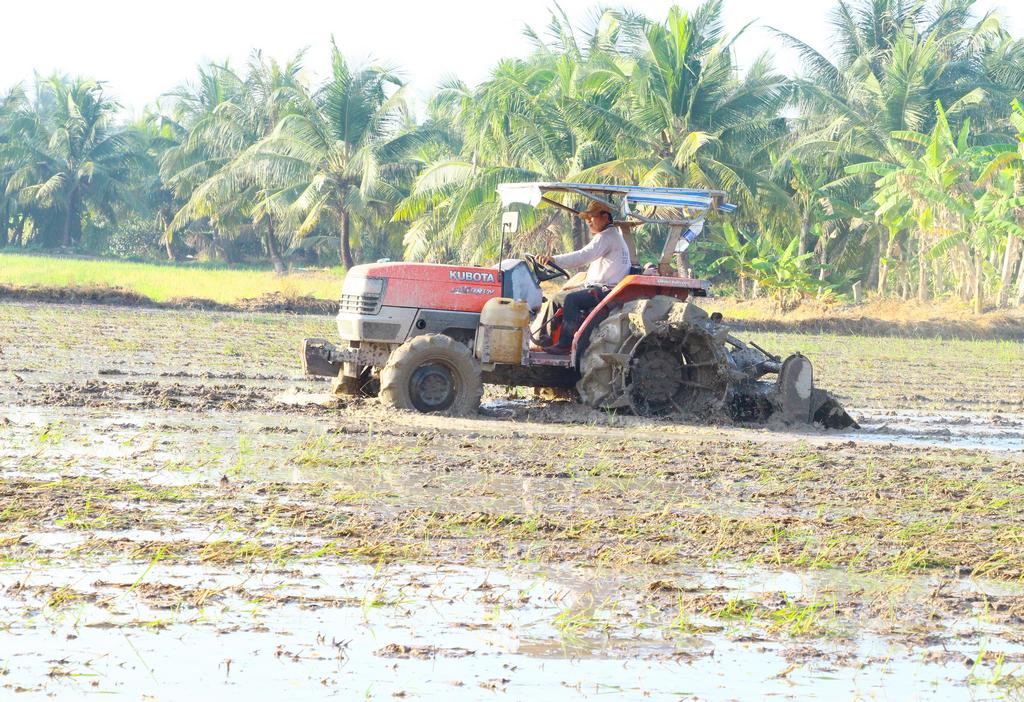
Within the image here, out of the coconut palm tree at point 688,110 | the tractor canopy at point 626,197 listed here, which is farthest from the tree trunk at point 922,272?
the tractor canopy at point 626,197

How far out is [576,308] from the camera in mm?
11188

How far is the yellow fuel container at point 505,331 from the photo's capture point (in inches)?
420

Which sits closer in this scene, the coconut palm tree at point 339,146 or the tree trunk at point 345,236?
the coconut palm tree at point 339,146

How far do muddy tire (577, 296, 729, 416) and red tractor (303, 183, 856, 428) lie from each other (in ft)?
0.03

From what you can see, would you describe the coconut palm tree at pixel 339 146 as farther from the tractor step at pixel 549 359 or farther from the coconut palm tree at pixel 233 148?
the tractor step at pixel 549 359

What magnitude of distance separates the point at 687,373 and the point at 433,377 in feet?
7.14

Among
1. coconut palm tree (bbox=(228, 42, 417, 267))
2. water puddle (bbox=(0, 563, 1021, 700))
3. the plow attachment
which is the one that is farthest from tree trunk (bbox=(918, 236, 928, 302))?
water puddle (bbox=(0, 563, 1021, 700))

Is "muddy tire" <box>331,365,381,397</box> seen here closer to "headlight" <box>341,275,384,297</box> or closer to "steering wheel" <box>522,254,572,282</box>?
"headlight" <box>341,275,384,297</box>

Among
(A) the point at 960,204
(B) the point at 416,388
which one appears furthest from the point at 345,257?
(B) the point at 416,388

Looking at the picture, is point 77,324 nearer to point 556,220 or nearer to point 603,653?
point 556,220

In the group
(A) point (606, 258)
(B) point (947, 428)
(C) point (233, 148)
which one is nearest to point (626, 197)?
(A) point (606, 258)

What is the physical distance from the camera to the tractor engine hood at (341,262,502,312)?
35.7 feet

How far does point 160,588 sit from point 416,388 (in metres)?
5.65

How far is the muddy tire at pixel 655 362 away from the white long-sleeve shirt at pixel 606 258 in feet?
1.18
